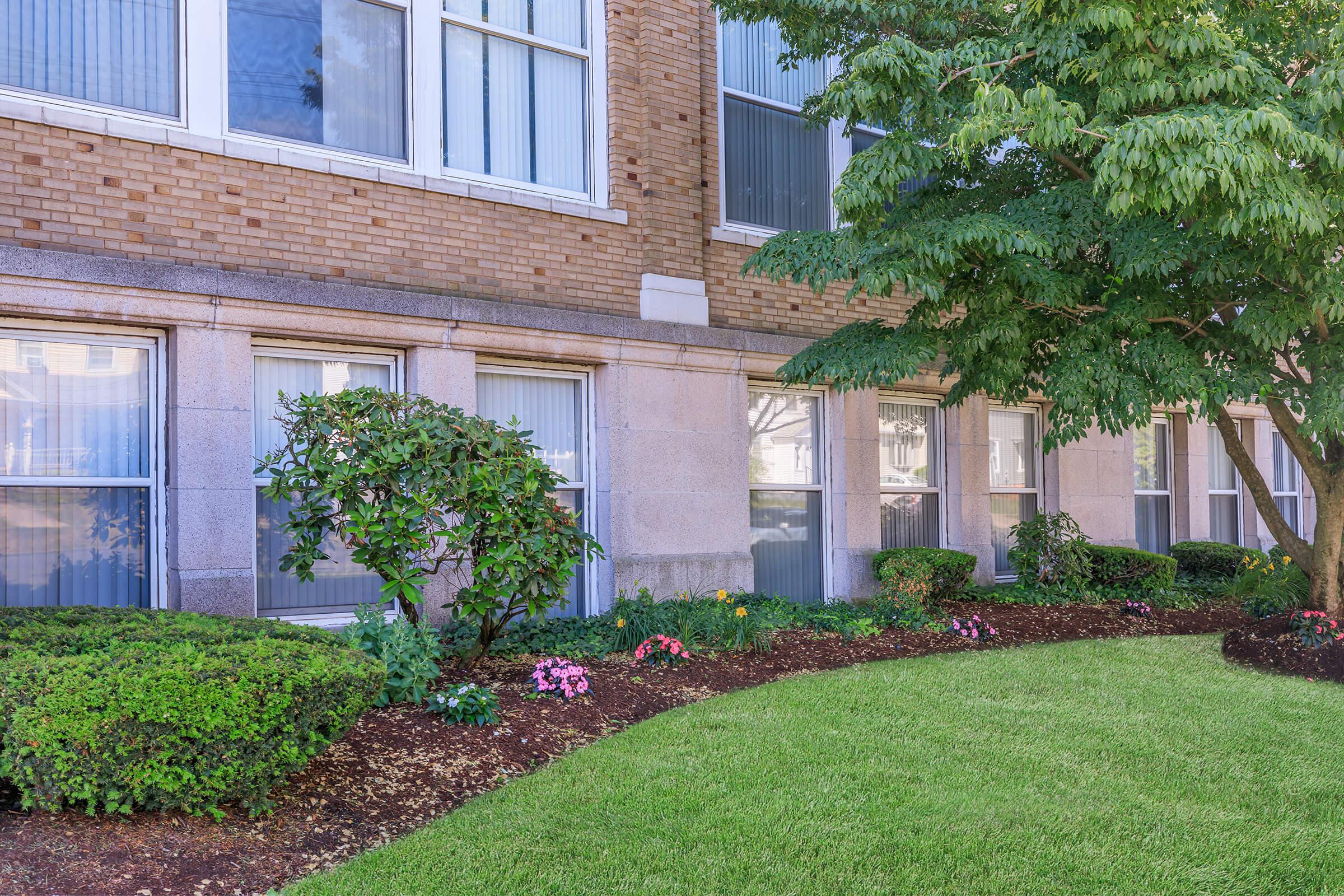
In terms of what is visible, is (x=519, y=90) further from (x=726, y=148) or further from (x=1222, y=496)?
(x=1222, y=496)

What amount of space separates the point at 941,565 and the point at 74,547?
26.1 feet

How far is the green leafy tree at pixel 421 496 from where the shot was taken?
6.60m

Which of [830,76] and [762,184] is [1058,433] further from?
[830,76]

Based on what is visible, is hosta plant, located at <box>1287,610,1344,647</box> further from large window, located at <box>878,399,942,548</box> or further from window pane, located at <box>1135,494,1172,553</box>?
window pane, located at <box>1135,494,1172,553</box>

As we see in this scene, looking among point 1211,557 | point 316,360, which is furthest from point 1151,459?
point 316,360

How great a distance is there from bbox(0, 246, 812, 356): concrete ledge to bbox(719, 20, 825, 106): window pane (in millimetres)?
2799

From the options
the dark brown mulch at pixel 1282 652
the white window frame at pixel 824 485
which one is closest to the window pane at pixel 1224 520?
the dark brown mulch at pixel 1282 652

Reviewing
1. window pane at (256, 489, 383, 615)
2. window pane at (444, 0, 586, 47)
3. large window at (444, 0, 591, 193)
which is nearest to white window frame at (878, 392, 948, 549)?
large window at (444, 0, 591, 193)

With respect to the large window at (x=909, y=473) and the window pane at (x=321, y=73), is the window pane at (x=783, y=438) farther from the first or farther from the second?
the window pane at (x=321, y=73)

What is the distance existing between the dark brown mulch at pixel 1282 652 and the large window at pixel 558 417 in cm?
574

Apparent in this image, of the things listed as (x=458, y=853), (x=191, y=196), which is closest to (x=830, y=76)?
(x=191, y=196)

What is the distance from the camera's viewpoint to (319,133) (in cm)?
856

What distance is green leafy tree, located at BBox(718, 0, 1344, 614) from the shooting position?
660 cm

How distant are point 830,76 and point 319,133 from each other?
5864 mm
